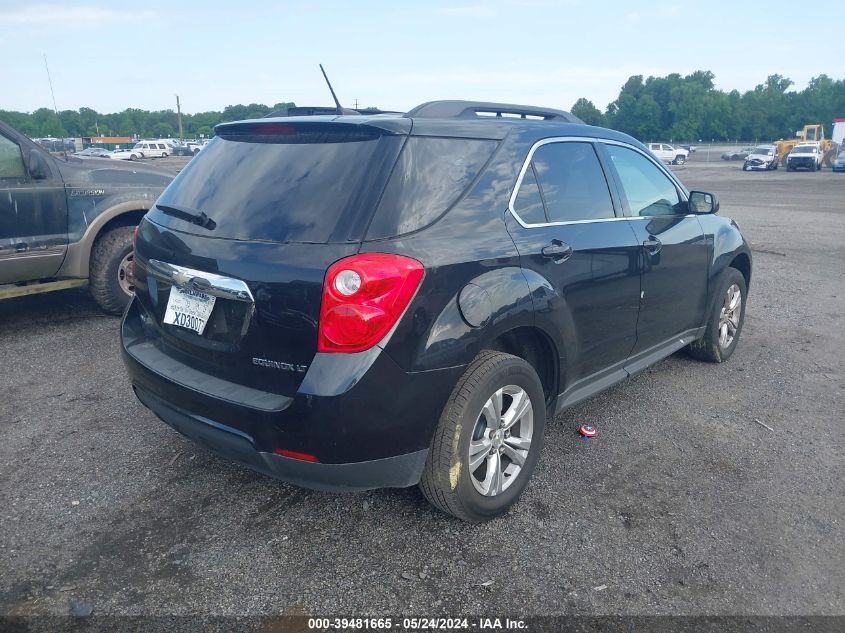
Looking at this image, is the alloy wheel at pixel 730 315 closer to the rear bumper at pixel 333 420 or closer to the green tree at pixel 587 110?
the rear bumper at pixel 333 420

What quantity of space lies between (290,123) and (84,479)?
6.71ft

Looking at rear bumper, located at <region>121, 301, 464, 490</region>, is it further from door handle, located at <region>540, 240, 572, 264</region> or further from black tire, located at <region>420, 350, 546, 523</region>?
door handle, located at <region>540, 240, 572, 264</region>

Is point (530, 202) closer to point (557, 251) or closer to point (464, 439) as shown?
point (557, 251)

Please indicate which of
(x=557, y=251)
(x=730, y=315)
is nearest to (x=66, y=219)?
(x=557, y=251)

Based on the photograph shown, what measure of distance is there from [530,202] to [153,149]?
68713 millimetres

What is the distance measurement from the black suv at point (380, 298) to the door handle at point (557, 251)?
0.03 ft

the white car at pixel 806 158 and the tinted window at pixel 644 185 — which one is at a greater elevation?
the tinted window at pixel 644 185

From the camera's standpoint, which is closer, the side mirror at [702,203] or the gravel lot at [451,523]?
the gravel lot at [451,523]

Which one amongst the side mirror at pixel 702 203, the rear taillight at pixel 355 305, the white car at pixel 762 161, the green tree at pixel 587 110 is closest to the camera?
the rear taillight at pixel 355 305

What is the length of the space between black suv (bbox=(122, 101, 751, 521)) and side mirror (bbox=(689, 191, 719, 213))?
125 cm

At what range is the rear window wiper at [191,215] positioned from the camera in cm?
283

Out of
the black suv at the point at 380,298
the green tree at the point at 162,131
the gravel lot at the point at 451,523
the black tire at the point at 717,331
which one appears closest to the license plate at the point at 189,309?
the black suv at the point at 380,298

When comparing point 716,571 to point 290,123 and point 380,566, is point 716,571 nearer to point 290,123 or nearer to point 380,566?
point 380,566

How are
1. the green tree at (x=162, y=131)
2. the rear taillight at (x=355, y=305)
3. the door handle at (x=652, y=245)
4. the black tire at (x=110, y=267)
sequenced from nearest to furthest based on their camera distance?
the rear taillight at (x=355, y=305) → the door handle at (x=652, y=245) → the black tire at (x=110, y=267) → the green tree at (x=162, y=131)
